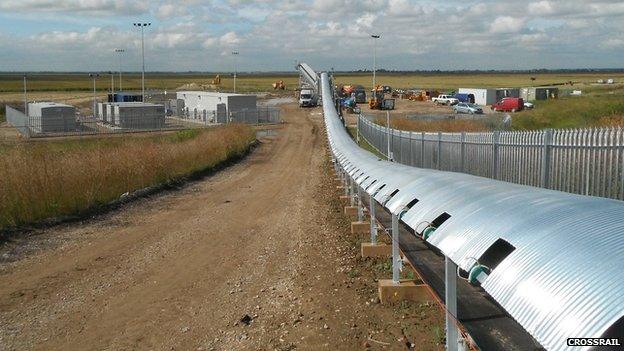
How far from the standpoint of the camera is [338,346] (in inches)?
276

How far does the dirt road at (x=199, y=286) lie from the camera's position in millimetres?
7551

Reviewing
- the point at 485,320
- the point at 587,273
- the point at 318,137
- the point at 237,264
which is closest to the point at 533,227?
the point at 587,273

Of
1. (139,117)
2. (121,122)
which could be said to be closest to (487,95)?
(139,117)

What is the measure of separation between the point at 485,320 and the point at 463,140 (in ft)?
39.6

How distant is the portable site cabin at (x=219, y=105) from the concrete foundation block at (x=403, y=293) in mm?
56775

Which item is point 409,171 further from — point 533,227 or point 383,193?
point 533,227

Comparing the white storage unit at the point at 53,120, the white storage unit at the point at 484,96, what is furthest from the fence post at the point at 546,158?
the white storage unit at the point at 484,96

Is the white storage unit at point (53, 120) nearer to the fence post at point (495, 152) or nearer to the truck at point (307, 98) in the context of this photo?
the truck at point (307, 98)

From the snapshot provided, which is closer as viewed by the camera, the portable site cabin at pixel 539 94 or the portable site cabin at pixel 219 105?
the portable site cabin at pixel 219 105

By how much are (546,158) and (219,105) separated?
182 feet

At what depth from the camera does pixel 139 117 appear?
58781 mm

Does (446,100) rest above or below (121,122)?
above

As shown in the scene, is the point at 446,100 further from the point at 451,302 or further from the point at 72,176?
the point at 451,302

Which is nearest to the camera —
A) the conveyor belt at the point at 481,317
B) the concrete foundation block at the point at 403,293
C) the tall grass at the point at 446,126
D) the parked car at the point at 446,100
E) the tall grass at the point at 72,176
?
the conveyor belt at the point at 481,317
